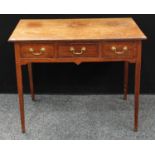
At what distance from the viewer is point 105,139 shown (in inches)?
107

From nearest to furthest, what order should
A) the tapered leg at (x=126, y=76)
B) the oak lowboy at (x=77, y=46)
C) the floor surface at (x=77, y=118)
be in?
the oak lowboy at (x=77, y=46) → the floor surface at (x=77, y=118) → the tapered leg at (x=126, y=76)

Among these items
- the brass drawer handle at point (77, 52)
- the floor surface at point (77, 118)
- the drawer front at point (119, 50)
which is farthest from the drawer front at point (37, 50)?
the floor surface at point (77, 118)

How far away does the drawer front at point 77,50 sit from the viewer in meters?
2.51

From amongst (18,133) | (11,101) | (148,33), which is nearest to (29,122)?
(18,133)

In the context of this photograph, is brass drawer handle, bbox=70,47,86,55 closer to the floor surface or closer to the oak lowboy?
the oak lowboy

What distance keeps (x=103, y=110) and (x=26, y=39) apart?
1.07 meters

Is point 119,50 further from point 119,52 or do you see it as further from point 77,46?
Answer: point 77,46

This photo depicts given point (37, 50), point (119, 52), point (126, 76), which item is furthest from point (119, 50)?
point (126, 76)

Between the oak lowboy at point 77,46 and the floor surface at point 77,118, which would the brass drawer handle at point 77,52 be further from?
the floor surface at point 77,118

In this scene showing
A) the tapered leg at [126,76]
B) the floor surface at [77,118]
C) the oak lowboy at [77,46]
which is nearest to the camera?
the oak lowboy at [77,46]

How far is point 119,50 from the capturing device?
2.53 metres

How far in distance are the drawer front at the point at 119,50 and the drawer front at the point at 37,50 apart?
0.39 meters

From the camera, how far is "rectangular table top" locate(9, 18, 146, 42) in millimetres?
2500

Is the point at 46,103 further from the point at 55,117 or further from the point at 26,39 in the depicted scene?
the point at 26,39
